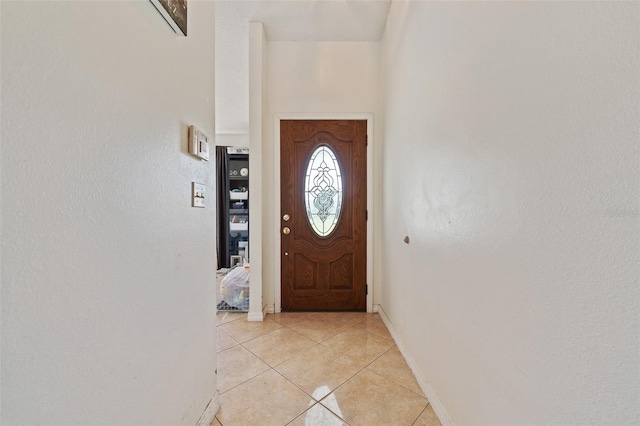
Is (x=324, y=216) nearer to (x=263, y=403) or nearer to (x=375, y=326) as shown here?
(x=375, y=326)

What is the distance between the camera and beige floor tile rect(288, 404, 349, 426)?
1.28 metres

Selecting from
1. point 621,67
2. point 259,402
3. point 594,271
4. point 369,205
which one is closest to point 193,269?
point 259,402

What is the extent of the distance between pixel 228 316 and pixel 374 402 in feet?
5.56

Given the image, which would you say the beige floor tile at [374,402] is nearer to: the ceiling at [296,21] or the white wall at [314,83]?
the white wall at [314,83]

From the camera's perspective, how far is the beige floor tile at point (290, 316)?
8.08ft

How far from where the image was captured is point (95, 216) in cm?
65

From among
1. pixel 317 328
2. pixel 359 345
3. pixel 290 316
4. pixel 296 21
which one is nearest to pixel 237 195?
pixel 290 316

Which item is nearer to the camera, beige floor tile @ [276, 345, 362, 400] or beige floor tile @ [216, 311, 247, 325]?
beige floor tile @ [276, 345, 362, 400]

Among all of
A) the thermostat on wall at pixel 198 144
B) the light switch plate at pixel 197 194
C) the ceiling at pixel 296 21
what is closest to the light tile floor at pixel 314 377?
the light switch plate at pixel 197 194

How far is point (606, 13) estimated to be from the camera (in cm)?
57

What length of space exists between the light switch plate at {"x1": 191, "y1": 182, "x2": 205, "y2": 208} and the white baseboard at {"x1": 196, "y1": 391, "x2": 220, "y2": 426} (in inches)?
40.2

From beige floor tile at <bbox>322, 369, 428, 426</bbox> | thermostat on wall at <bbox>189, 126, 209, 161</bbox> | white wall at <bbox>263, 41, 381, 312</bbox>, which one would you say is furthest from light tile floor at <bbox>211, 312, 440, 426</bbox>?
thermostat on wall at <bbox>189, 126, 209, 161</bbox>

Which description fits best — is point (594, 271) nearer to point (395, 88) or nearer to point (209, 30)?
point (209, 30)

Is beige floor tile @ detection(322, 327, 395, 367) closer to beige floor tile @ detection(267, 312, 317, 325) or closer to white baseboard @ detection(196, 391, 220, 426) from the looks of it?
beige floor tile @ detection(267, 312, 317, 325)
